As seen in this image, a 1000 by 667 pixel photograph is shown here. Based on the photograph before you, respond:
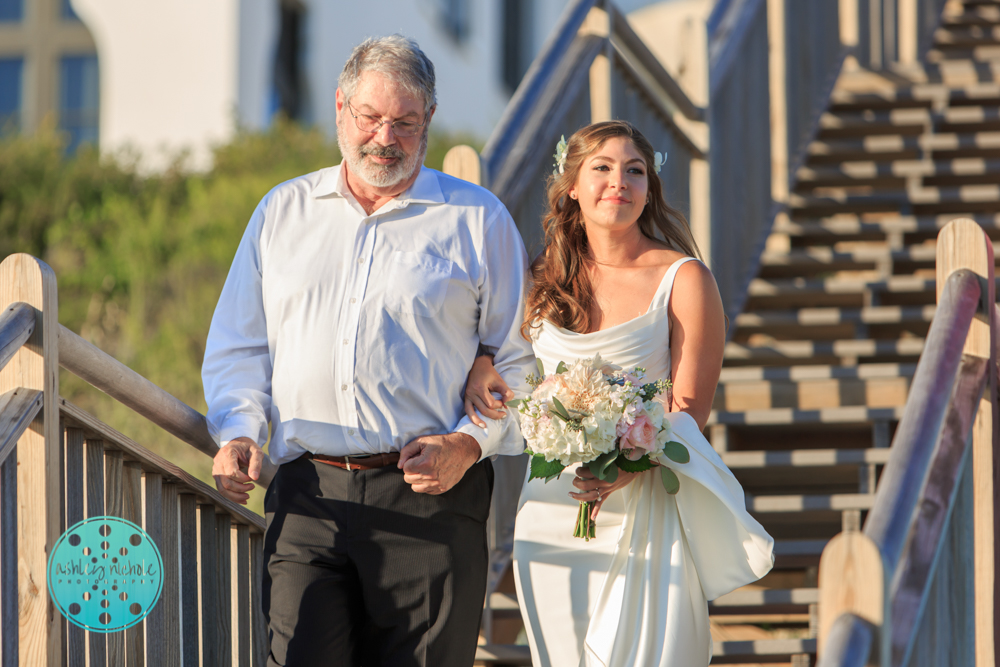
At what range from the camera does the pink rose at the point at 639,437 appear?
8.80ft

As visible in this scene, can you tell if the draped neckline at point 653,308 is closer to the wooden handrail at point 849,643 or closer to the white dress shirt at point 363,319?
the white dress shirt at point 363,319

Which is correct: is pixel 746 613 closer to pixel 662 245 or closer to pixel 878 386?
pixel 878 386

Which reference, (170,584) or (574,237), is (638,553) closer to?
(574,237)

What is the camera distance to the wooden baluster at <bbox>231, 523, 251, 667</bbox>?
11.0 ft

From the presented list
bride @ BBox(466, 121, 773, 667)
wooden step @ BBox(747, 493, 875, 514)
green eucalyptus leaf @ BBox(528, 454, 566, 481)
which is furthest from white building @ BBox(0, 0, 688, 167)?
green eucalyptus leaf @ BBox(528, 454, 566, 481)

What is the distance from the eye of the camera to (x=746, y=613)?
4578 mm

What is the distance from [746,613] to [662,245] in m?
2.02


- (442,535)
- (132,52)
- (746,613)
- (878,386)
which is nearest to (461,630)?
(442,535)

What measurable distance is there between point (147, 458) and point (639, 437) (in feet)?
4.28

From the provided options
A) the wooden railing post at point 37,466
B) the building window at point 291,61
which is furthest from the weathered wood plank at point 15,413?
the building window at point 291,61

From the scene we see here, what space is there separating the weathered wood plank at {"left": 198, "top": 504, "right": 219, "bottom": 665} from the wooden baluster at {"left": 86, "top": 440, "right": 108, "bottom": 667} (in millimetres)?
375

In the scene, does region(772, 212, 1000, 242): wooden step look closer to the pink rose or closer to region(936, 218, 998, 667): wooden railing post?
region(936, 218, 998, 667): wooden railing post

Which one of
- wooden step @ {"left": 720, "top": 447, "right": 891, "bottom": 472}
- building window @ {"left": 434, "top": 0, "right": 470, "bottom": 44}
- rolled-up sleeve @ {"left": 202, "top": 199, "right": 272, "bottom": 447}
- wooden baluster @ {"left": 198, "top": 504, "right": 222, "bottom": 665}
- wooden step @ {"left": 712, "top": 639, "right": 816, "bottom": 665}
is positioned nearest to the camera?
rolled-up sleeve @ {"left": 202, "top": 199, "right": 272, "bottom": 447}

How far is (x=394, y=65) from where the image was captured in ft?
9.39
